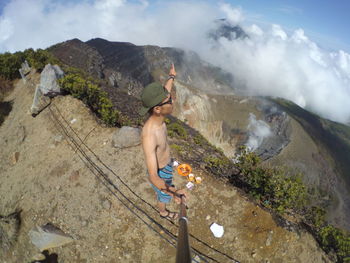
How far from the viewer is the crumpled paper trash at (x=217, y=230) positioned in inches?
262

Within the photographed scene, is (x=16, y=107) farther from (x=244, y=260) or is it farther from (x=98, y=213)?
(x=244, y=260)

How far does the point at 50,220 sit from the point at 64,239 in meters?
1.02

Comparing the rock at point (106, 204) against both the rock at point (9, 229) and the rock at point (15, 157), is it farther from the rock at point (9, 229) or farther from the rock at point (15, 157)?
the rock at point (15, 157)

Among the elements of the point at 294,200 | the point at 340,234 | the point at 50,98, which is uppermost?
the point at 50,98

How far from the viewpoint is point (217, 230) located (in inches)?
265

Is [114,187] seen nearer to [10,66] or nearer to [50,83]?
[50,83]

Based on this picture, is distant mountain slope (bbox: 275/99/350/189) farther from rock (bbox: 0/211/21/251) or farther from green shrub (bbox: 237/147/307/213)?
rock (bbox: 0/211/21/251)

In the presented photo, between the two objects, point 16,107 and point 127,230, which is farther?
point 16,107

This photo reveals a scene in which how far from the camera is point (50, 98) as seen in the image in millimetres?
12094

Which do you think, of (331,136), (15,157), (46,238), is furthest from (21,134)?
(331,136)

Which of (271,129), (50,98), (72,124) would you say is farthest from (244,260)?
(271,129)

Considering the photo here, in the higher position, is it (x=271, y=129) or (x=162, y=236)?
(x=162, y=236)

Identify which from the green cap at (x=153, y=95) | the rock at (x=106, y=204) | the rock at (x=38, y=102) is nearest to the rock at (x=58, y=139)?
the rock at (x=38, y=102)

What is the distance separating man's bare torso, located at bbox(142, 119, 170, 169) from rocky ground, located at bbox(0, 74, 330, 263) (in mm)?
3192
